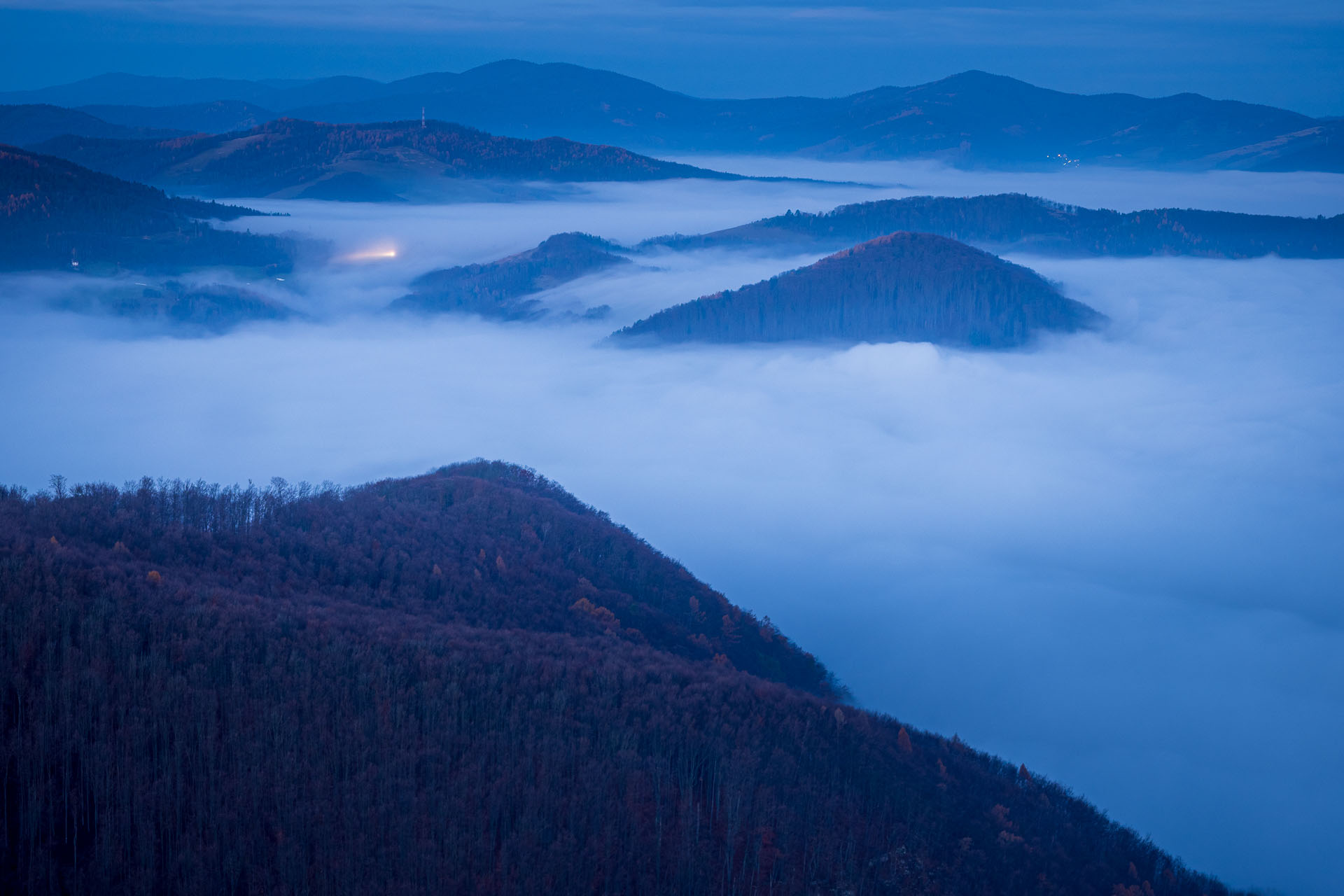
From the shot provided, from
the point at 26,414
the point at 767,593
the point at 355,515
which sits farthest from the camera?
the point at 26,414

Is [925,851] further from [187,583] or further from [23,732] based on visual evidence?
[187,583]

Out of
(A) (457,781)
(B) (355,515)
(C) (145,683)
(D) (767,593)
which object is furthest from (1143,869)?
(D) (767,593)

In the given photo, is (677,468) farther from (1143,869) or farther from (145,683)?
(145,683)

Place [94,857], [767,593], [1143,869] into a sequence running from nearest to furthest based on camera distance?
[94,857] → [1143,869] → [767,593]

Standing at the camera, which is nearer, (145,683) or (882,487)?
(145,683)

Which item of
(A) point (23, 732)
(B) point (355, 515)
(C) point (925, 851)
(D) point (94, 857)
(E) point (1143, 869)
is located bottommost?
(E) point (1143, 869)

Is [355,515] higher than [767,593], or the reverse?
[355,515]

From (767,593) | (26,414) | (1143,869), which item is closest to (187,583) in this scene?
(1143,869)
